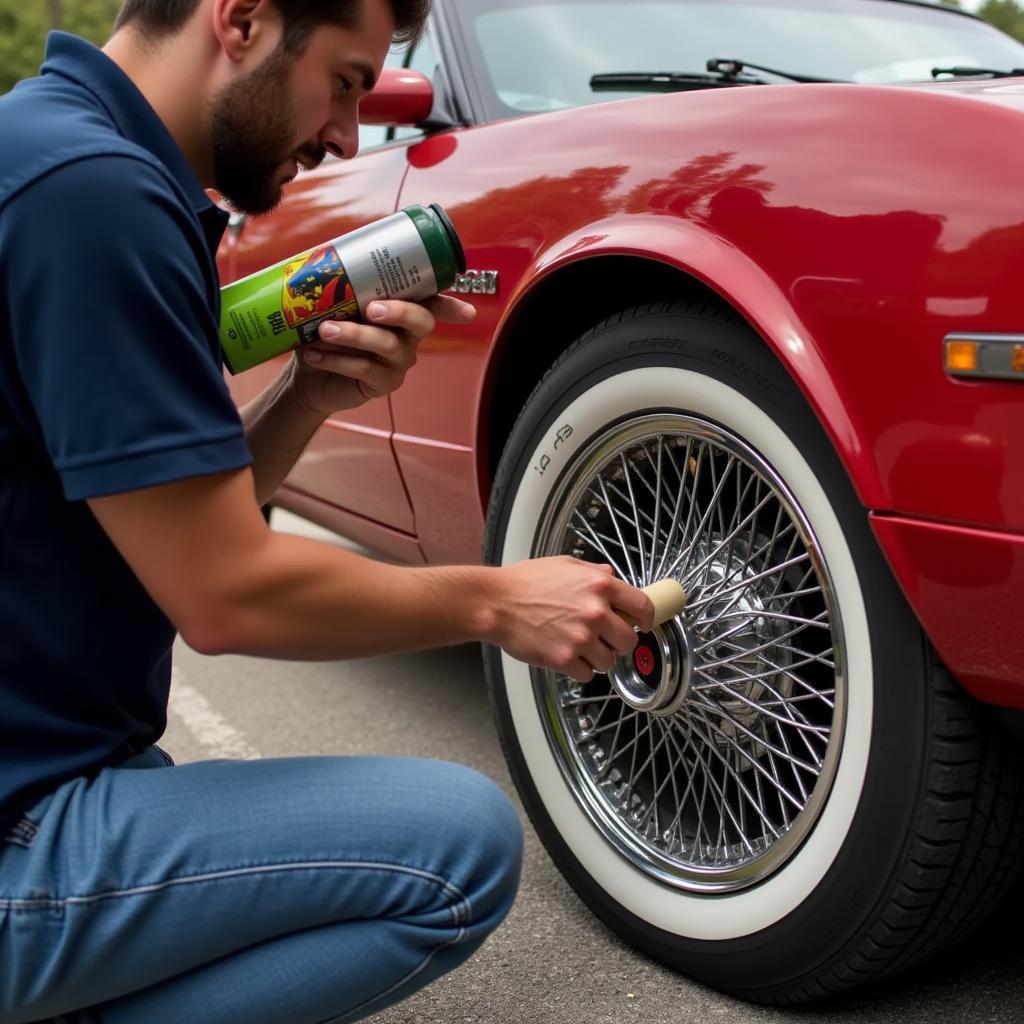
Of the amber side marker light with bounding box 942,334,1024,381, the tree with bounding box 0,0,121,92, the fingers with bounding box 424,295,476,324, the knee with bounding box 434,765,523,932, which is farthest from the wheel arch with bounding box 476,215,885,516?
the tree with bounding box 0,0,121,92

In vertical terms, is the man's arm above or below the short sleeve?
below

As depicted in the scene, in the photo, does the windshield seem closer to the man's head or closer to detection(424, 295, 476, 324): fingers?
detection(424, 295, 476, 324): fingers

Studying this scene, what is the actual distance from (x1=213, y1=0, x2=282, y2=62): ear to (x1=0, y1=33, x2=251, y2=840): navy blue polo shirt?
0.12 m

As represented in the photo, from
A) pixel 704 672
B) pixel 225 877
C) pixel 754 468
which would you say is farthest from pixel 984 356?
pixel 225 877

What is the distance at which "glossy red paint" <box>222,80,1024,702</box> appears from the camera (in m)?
1.45

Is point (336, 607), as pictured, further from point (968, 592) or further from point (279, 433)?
point (968, 592)

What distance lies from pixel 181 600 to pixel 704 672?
867mm

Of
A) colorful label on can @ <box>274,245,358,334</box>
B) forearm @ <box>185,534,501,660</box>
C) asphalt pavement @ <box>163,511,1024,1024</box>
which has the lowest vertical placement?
asphalt pavement @ <box>163,511,1024,1024</box>

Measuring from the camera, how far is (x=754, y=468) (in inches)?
71.0

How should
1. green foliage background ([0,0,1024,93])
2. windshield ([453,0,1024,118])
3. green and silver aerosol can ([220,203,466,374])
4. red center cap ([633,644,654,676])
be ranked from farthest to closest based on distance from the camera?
1. green foliage background ([0,0,1024,93])
2. windshield ([453,0,1024,118])
3. red center cap ([633,644,654,676])
4. green and silver aerosol can ([220,203,466,374])

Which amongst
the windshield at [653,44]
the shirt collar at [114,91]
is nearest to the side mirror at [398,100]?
the windshield at [653,44]

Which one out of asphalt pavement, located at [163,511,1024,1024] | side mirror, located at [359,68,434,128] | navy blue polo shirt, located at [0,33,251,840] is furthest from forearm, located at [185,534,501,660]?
side mirror, located at [359,68,434,128]

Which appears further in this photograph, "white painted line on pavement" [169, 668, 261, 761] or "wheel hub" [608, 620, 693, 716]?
"white painted line on pavement" [169, 668, 261, 761]

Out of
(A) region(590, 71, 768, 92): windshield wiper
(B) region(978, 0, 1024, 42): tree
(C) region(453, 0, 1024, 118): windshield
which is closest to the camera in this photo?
(A) region(590, 71, 768, 92): windshield wiper
